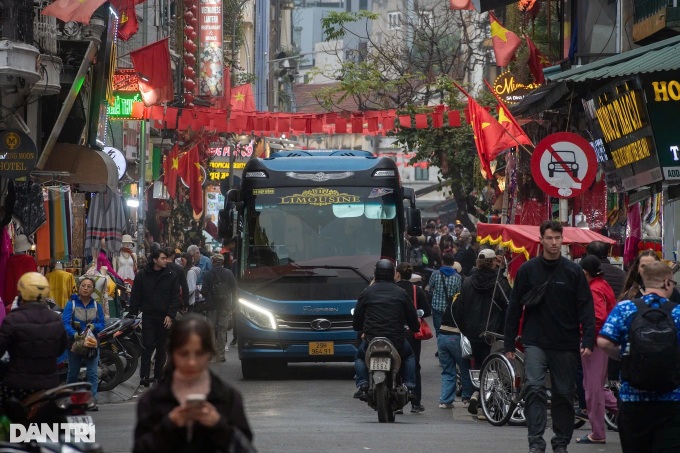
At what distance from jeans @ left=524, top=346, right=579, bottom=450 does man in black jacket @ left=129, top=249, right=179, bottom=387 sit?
8.34m

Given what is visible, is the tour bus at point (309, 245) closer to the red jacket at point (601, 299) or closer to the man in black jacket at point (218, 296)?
the man in black jacket at point (218, 296)

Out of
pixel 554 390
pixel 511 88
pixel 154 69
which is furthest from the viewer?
pixel 511 88

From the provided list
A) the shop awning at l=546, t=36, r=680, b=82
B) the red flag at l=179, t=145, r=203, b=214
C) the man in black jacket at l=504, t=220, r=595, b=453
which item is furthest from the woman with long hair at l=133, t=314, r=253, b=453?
the red flag at l=179, t=145, r=203, b=214

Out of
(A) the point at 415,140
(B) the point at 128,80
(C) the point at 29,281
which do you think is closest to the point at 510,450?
(C) the point at 29,281

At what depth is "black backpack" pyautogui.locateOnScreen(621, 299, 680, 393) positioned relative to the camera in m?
8.34

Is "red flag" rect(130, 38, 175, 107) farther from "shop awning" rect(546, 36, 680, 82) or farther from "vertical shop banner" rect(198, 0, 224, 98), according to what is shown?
"vertical shop banner" rect(198, 0, 224, 98)

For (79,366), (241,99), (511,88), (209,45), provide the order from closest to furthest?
(79,366) → (511,88) → (209,45) → (241,99)

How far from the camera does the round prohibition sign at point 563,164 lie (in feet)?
54.9

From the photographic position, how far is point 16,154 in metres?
18.7

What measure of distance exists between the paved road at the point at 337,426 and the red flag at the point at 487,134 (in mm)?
6368

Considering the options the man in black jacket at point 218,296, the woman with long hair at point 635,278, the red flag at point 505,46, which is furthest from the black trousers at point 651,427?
the red flag at point 505,46

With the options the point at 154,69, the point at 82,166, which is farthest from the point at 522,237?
the point at 154,69

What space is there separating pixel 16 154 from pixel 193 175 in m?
21.6

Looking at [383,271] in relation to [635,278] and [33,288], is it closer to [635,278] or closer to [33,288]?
[635,278]
